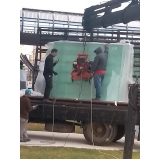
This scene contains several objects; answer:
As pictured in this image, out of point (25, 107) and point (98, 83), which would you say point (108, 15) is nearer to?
point (98, 83)

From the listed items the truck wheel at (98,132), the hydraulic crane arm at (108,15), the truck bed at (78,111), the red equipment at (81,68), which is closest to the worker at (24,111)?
the truck bed at (78,111)

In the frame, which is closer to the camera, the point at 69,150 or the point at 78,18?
the point at 69,150

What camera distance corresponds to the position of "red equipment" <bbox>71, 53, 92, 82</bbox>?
23.5 ft

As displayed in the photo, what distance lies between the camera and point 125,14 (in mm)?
7176

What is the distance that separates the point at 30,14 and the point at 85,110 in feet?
6.61

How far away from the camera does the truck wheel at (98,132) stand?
23.6 feet

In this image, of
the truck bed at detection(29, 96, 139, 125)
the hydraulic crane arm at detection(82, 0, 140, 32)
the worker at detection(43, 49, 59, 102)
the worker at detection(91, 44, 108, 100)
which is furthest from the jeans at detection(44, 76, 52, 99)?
the hydraulic crane arm at detection(82, 0, 140, 32)

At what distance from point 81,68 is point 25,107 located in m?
1.26

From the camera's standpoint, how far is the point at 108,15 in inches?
297

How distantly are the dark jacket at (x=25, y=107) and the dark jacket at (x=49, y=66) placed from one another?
0.74 m

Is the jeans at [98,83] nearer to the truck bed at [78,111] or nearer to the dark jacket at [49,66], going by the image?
the truck bed at [78,111]
